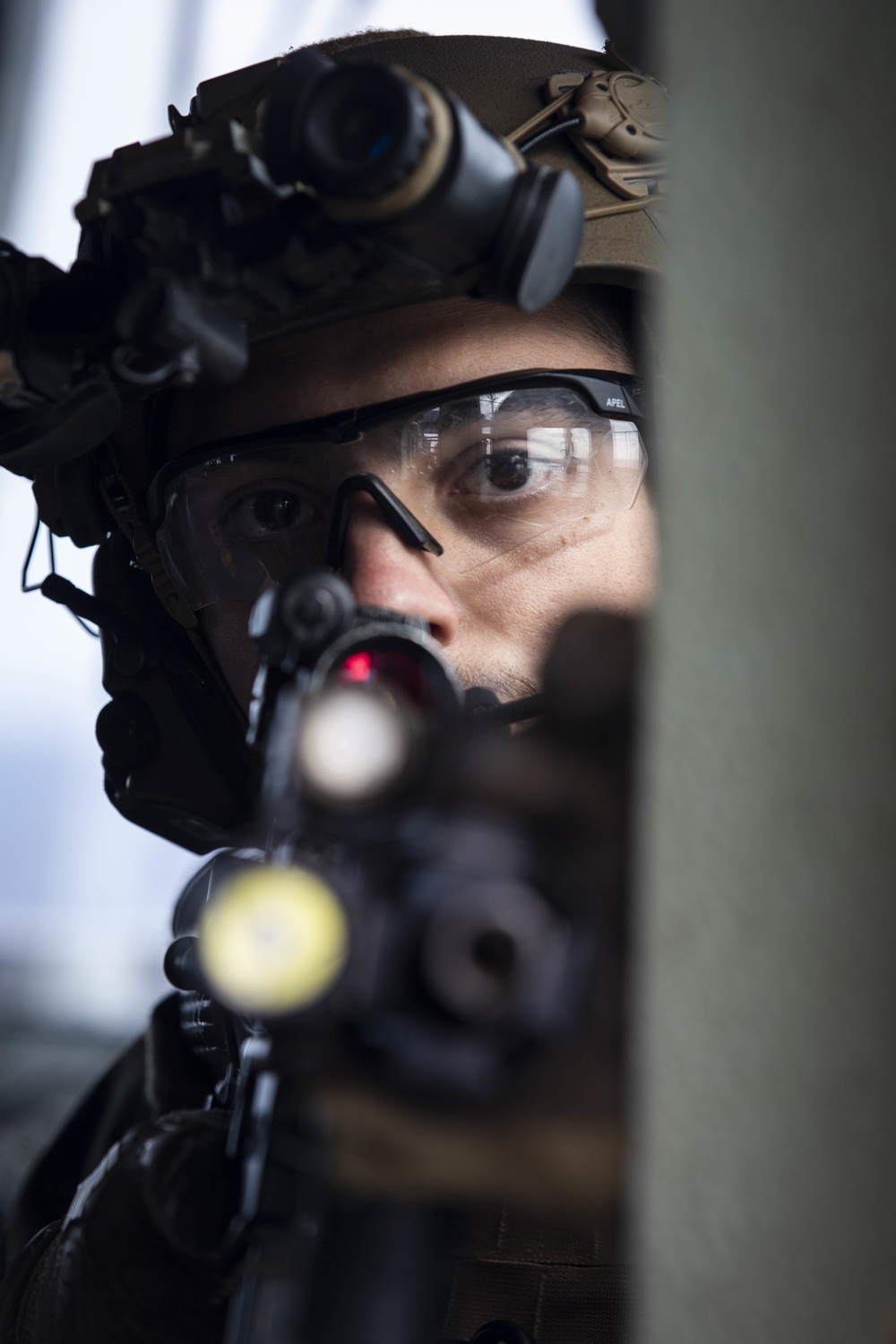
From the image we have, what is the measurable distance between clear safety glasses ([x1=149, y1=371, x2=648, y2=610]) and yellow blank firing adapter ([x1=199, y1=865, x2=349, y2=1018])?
684 mm

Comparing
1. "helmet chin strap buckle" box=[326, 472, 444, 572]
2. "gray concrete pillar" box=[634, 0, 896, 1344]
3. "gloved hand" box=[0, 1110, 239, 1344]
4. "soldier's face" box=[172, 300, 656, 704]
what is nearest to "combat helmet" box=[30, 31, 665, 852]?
"soldier's face" box=[172, 300, 656, 704]

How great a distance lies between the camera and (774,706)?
418mm

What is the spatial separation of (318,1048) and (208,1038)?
0.79 metres

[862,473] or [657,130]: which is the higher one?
[657,130]

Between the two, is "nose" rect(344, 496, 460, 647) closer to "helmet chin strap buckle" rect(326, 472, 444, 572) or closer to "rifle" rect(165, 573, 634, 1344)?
"helmet chin strap buckle" rect(326, 472, 444, 572)

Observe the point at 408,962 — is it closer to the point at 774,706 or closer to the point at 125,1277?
the point at 774,706

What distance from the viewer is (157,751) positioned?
1499mm

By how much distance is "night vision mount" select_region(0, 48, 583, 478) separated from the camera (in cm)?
67

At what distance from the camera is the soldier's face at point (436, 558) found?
3.75 ft

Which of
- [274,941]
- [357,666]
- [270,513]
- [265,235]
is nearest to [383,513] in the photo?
[270,513]

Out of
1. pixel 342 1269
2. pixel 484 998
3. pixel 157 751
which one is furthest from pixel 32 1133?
pixel 484 998

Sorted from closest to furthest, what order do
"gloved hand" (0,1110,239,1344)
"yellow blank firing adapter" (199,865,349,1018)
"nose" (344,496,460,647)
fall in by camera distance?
"yellow blank firing adapter" (199,865,349,1018) < "gloved hand" (0,1110,239,1344) < "nose" (344,496,460,647)

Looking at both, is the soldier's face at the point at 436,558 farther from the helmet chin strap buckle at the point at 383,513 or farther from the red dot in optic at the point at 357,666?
the red dot in optic at the point at 357,666

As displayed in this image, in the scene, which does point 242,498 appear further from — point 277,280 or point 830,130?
point 830,130
